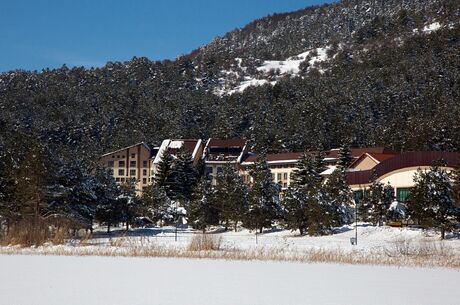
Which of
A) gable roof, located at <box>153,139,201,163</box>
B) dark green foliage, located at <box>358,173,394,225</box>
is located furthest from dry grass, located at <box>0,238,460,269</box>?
gable roof, located at <box>153,139,201,163</box>

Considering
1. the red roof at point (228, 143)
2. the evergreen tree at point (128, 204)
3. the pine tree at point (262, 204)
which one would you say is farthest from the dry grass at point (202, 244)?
the red roof at point (228, 143)

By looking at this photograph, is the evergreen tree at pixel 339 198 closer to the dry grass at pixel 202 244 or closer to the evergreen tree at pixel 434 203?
the evergreen tree at pixel 434 203

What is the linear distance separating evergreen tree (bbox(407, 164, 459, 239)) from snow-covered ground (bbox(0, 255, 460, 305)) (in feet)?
59.1

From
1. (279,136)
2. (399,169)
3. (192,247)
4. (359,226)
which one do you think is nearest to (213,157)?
(279,136)

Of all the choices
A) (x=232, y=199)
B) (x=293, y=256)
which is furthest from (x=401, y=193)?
(x=293, y=256)

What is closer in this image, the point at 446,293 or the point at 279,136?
Result: the point at 446,293

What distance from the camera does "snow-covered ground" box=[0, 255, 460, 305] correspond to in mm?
10453

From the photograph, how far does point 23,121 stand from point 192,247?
12205 cm

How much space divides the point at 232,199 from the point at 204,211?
3918mm

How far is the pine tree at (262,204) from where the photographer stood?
147 ft

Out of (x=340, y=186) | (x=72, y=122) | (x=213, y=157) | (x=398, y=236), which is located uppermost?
(x=72, y=122)

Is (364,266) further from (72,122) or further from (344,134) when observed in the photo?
(72,122)

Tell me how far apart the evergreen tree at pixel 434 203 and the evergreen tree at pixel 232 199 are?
15889 millimetres

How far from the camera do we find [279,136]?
3905 inches
